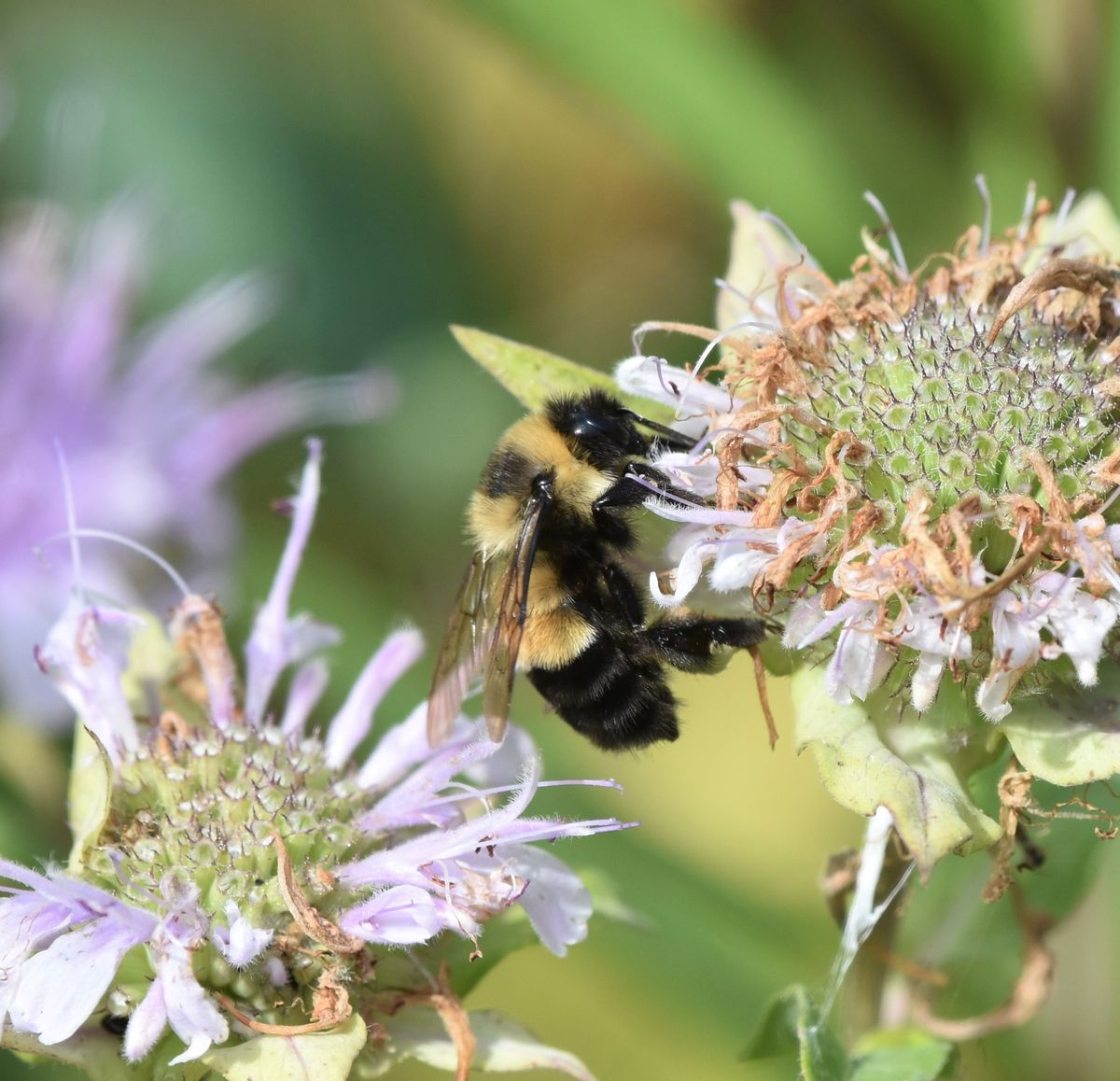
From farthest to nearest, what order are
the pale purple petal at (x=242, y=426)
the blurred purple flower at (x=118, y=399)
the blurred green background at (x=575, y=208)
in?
1. the pale purple petal at (x=242, y=426)
2. the blurred purple flower at (x=118, y=399)
3. the blurred green background at (x=575, y=208)

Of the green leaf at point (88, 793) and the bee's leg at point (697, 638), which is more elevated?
the bee's leg at point (697, 638)

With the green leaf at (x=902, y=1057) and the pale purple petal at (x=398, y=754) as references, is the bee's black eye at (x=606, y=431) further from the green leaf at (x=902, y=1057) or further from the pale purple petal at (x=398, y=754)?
the green leaf at (x=902, y=1057)

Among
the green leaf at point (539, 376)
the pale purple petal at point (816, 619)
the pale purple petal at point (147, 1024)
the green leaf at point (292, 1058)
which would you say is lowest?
the green leaf at point (292, 1058)

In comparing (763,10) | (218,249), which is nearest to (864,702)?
(763,10)

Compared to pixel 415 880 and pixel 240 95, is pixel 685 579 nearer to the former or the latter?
pixel 415 880

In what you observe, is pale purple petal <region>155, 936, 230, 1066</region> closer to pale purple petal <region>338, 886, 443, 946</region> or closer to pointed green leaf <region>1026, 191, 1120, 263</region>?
pale purple petal <region>338, 886, 443, 946</region>

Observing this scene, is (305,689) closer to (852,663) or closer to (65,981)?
(65,981)

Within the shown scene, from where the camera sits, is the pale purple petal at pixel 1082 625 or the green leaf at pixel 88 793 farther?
the green leaf at pixel 88 793

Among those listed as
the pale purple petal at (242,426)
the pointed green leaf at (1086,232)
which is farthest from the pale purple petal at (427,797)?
the pale purple petal at (242,426)
